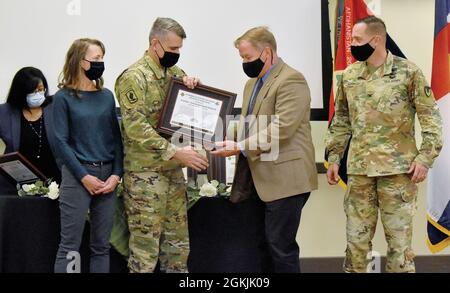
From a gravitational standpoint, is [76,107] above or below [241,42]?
below

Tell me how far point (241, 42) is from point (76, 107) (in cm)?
89

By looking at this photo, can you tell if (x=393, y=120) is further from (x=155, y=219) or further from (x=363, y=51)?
(x=155, y=219)

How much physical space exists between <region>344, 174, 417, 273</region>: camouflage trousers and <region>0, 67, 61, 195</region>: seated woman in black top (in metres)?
1.72

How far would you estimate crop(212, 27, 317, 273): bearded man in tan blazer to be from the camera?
110 inches

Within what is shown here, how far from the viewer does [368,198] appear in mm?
2939

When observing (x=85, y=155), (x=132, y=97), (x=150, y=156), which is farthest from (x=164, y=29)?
(x=85, y=155)

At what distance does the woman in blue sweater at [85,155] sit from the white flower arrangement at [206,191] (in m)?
0.44

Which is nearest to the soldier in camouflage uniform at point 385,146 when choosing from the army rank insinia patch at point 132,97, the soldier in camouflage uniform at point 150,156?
the soldier in camouflage uniform at point 150,156

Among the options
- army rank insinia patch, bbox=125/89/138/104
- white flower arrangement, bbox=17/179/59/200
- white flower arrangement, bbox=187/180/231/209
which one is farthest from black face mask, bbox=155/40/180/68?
white flower arrangement, bbox=17/179/59/200

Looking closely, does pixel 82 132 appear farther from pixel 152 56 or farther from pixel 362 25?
pixel 362 25

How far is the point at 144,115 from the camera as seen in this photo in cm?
280
